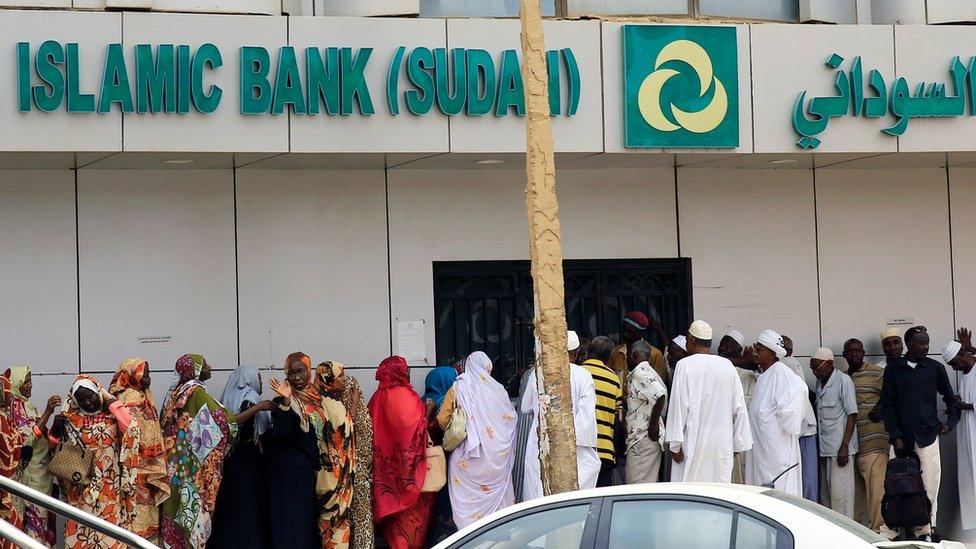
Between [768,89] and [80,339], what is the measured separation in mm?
5909

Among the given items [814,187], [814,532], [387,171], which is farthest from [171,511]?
[814,187]

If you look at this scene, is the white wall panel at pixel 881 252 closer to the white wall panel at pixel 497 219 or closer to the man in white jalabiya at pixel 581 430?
the white wall panel at pixel 497 219

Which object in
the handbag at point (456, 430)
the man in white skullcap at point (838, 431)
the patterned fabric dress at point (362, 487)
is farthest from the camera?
the man in white skullcap at point (838, 431)

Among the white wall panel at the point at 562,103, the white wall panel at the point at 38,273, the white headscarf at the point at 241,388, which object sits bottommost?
the white headscarf at the point at 241,388

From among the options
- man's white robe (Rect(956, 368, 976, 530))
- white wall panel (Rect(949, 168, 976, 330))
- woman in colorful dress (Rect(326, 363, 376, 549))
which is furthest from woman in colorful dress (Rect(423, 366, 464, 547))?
white wall panel (Rect(949, 168, 976, 330))

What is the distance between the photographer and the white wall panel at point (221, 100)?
1000 centimetres

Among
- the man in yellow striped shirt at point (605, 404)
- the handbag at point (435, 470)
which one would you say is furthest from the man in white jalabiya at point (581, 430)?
the handbag at point (435, 470)

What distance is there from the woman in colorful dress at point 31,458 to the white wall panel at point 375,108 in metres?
2.65

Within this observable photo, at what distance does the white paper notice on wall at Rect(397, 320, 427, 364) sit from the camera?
452 inches

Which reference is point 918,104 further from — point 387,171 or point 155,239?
point 155,239

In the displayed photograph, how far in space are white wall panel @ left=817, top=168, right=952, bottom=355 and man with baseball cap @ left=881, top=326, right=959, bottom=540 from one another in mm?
1049

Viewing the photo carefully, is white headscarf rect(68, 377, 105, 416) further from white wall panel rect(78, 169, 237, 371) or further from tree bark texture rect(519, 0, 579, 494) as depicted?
tree bark texture rect(519, 0, 579, 494)

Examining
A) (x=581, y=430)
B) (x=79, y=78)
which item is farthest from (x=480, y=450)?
(x=79, y=78)

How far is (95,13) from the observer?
32.6 ft
